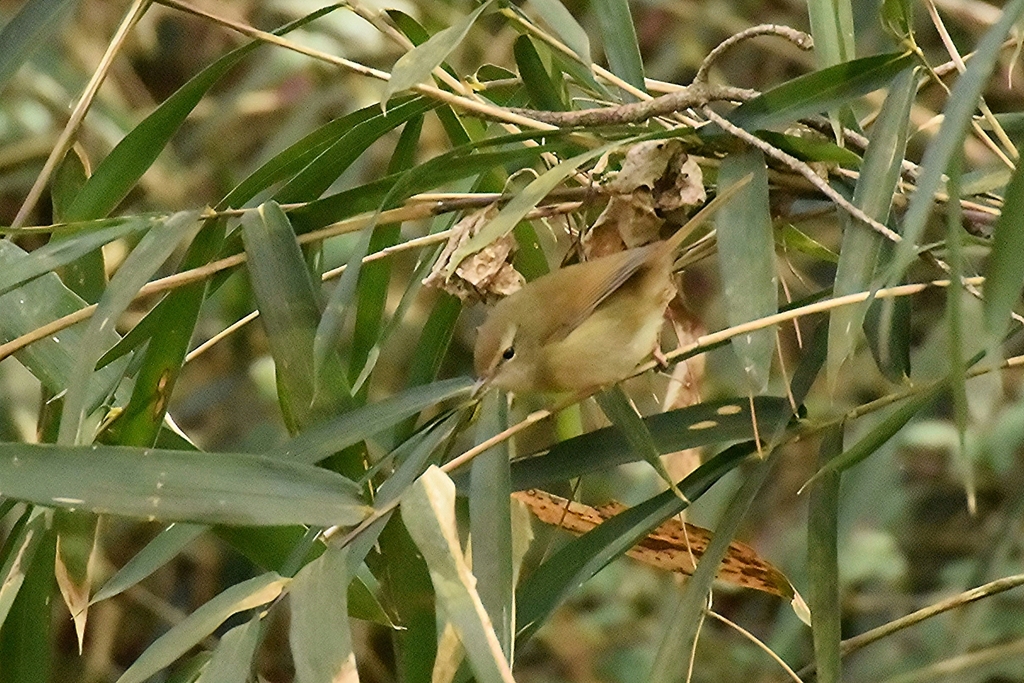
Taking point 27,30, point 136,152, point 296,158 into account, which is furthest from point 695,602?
point 27,30

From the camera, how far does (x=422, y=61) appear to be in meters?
1.03

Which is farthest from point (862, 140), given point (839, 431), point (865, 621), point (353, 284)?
point (865, 621)

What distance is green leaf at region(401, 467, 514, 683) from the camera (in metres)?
0.88

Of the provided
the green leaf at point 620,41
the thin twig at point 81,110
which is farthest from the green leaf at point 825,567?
the thin twig at point 81,110

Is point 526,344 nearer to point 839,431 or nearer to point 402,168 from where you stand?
point 402,168

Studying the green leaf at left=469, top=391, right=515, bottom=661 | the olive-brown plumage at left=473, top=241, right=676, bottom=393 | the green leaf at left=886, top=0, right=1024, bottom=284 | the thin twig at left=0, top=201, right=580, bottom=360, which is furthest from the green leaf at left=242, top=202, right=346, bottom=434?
the green leaf at left=886, top=0, right=1024, bottom=284

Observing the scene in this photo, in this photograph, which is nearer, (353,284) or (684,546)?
(353,284)

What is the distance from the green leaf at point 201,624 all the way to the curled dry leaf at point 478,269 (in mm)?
307

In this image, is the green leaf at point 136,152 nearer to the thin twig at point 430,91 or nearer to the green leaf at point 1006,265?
the thin twig at point 430,91

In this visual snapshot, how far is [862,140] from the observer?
1252mm

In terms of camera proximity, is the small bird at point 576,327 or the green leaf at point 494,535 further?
the small bird at point 576,327

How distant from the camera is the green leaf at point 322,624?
916 millimetres

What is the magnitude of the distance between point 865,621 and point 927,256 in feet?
6.43

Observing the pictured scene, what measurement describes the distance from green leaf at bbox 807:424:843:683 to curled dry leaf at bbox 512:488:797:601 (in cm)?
6
